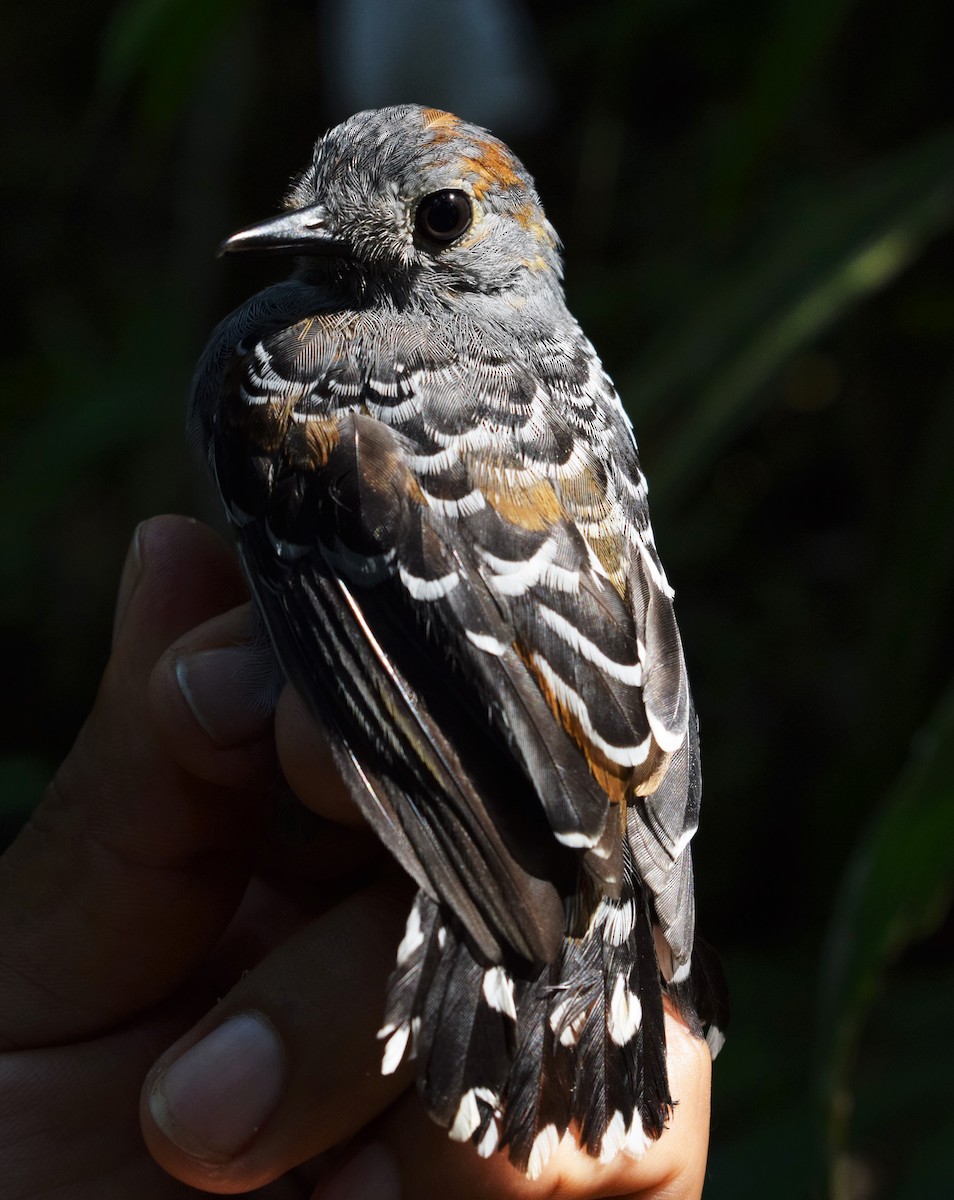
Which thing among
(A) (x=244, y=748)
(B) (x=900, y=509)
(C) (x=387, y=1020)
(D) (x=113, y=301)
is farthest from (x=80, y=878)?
(D) (x=113, y=301)

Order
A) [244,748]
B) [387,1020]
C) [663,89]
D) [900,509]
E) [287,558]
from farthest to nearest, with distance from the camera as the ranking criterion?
[663,89]
[900,509]
[244,748]
[287,558]
[387,1020]

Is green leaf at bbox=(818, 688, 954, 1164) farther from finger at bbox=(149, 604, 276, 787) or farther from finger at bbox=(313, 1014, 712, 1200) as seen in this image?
finger at bbox=(149, 604, 276, 787)

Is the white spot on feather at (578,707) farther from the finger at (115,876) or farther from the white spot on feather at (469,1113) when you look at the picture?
the finger at (115,876)

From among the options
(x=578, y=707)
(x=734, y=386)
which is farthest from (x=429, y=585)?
(x=734, y=386)

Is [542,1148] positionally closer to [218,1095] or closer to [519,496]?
[218,1095]

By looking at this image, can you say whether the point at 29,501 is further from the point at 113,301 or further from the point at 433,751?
the point at 433,751

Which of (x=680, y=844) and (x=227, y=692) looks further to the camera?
(x=227, y=692)
